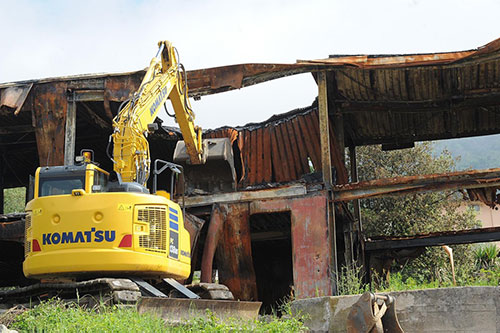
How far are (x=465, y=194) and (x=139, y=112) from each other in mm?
7865

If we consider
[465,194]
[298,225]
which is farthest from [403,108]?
[298,225]

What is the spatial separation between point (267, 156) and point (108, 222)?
815 cm

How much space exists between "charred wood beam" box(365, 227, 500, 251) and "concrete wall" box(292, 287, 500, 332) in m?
10.6

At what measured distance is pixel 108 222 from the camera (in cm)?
1023

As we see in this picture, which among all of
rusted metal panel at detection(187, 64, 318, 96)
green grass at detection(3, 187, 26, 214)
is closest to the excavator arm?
rusted metal panel at detection(187, 64, 318, 96)

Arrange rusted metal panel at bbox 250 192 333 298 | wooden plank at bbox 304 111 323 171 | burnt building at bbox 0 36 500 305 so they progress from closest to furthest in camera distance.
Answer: rusted metal panel at bbox 250 192 333 298, burnt building at bbox 0 36 500 305, wooden plank at bbox 304 111 323 171

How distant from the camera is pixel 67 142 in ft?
54.0

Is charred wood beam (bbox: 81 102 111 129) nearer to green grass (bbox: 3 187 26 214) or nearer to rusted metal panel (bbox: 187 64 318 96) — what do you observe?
rusted metal panel (bbox: 187 64 318 96)

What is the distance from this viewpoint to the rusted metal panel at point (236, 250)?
1619 cm

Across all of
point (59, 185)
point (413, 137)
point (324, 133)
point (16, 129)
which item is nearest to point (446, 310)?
point (59, 185)

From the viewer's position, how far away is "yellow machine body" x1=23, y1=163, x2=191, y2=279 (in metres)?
10.2

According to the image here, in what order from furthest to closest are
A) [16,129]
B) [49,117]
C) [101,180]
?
[16,129]
[49,117]
[101,180]

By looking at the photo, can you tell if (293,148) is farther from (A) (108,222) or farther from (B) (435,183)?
(A) (108,222)

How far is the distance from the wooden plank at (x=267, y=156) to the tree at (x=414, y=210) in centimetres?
1036
